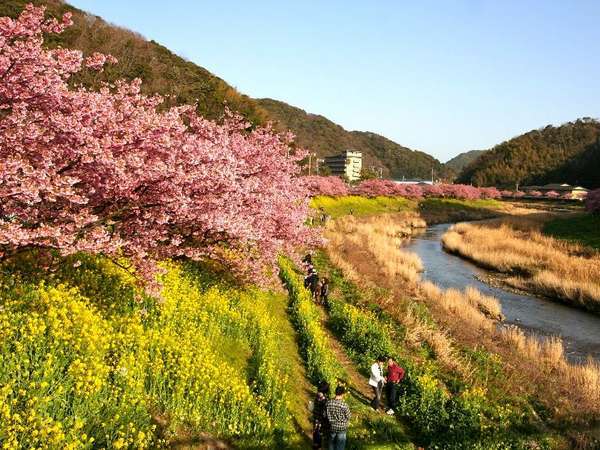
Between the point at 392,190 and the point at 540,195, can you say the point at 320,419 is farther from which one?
the point at 540,195

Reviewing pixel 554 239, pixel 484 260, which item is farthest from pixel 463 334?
pixel 554 239

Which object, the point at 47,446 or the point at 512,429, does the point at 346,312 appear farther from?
the point at 47,446

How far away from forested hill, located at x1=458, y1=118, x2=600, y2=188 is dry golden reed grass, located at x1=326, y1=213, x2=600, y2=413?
4602 inches

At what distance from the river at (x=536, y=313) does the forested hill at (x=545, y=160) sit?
113866 mm

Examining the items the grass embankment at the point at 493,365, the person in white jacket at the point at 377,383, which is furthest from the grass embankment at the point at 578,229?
the person in white jacket at the point at 377,383

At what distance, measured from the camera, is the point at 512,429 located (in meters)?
12.6

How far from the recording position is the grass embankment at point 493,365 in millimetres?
13055

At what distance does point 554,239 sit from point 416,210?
44096 millimetres

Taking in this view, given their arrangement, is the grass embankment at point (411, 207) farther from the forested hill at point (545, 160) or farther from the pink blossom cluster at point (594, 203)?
the forested hill at point (545, 160)

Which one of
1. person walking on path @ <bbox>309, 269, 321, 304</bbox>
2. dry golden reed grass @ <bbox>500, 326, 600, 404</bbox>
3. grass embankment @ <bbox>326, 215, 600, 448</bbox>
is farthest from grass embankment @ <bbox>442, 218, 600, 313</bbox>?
person walking on path @ <bbox>309, 269, 321, 304</bbox>

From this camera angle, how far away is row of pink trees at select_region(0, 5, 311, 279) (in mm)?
8609

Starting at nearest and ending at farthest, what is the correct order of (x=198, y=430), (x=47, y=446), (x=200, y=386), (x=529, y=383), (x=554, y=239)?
(x=47, y=446), (x=198, y=430), (x=200, y=386), (x=529, y=383), (x=554, y=239)

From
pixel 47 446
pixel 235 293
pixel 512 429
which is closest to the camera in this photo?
pixel 47 446

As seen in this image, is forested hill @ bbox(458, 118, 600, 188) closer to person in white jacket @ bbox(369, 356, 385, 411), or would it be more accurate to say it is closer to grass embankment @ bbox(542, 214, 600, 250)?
grass embankment @ bbox(542, 214, 600, 250)
